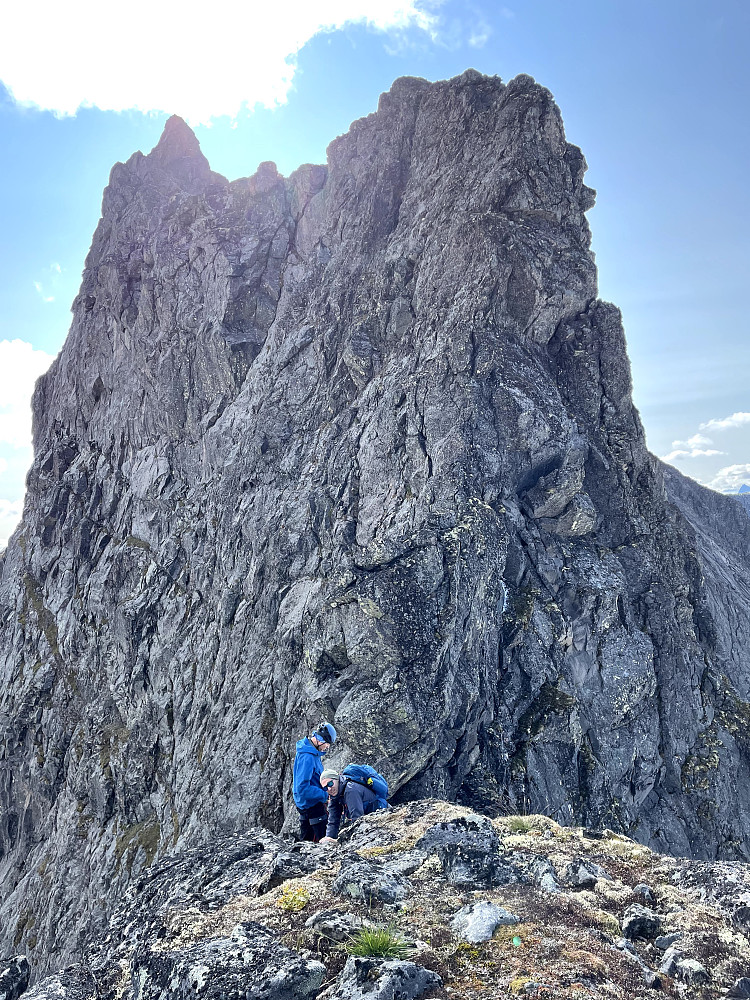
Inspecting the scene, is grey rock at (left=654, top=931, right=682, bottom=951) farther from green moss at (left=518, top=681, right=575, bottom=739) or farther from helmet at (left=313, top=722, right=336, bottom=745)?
green moss at (left=518, top=681, right=575, bottom=739)

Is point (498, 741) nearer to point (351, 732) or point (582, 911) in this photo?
point (351, 732)

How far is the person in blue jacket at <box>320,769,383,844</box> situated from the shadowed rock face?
506 centimetres

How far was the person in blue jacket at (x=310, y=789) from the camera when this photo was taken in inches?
560

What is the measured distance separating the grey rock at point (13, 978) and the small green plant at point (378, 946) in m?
5.87

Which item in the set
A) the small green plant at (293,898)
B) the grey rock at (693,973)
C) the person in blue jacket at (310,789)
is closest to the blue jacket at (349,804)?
the person in blue jacket at (310,789)

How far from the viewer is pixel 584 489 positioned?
29516 millimetres

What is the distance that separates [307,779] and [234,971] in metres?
7.78

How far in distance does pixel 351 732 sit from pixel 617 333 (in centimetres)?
2524

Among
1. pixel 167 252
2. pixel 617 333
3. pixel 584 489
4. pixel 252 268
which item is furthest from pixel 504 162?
pixel 167 252

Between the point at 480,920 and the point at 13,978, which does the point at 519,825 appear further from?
the point at 13,978

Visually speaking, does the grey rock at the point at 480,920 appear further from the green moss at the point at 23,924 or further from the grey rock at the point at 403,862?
the green moss at the point at 23,924

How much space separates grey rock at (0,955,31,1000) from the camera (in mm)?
8976

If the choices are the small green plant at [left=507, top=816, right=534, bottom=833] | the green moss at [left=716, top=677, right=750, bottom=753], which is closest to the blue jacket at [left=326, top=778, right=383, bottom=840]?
the small green plant at [left=507, top=816, right=534, bottom=833]

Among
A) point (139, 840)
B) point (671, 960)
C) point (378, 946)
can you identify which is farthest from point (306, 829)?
point (139, 840)
